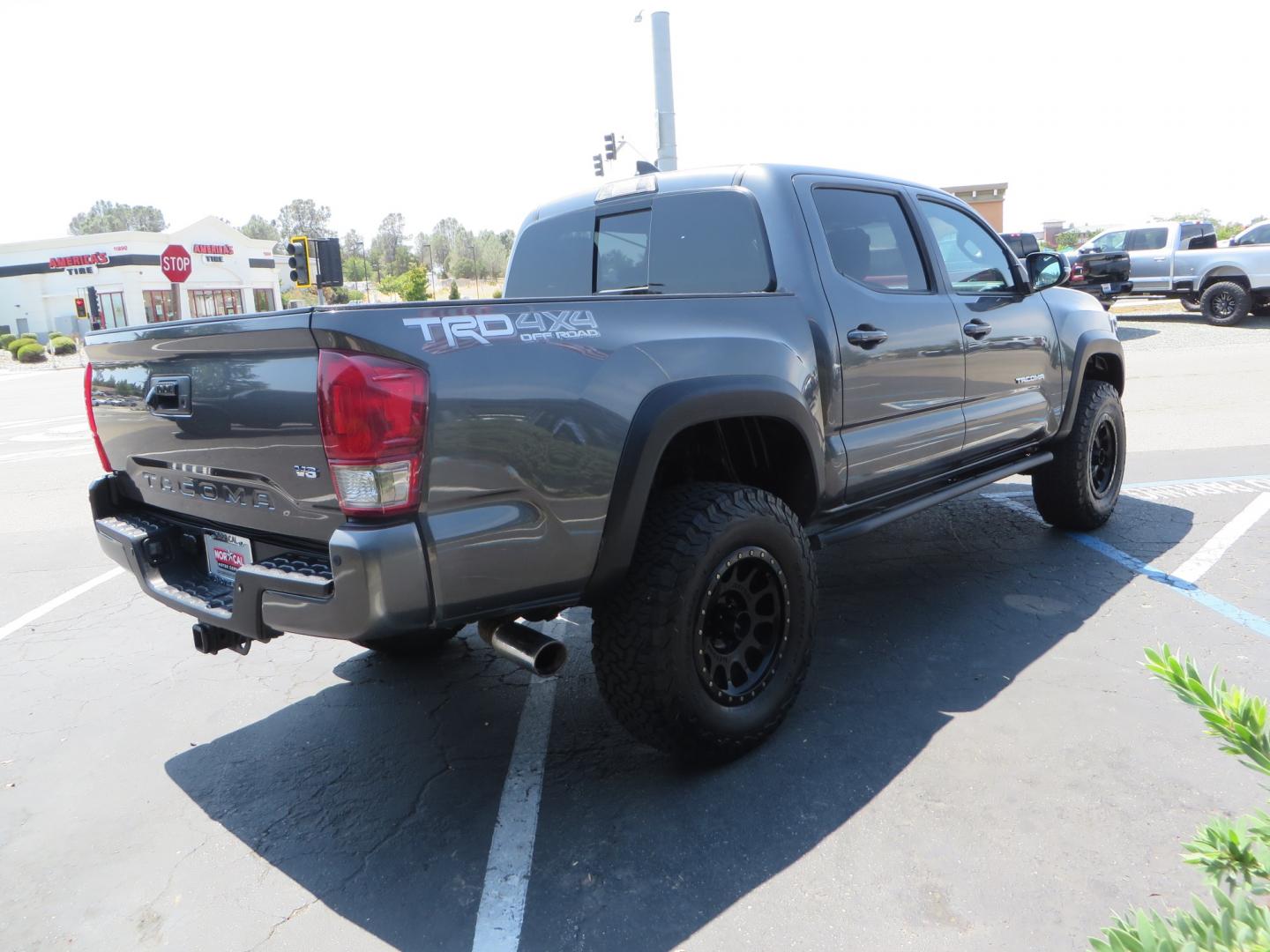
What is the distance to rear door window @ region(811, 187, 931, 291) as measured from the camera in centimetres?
381

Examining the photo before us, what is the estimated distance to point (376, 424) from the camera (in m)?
2.33

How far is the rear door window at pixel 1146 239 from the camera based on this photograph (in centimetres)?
1890

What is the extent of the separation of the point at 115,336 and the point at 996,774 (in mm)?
3229

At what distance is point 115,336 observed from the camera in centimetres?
314

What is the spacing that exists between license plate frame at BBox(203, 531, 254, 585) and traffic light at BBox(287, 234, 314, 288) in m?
19.0

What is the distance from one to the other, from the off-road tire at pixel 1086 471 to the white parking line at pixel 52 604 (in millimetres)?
5599

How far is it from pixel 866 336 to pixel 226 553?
96.2 inches

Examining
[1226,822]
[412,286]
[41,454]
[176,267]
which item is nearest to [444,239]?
[412,286]

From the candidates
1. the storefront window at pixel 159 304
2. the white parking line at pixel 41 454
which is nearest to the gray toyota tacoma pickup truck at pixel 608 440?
the white parking line at pixel 41 454

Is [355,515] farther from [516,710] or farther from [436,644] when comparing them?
[436,644]

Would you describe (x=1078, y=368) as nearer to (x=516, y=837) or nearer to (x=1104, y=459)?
(x=1104, y=459)

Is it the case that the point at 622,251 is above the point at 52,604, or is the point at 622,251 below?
above

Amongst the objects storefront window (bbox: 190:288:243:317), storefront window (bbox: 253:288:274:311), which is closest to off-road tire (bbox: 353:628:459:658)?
storefront window (bbox: 190:288:243:317)

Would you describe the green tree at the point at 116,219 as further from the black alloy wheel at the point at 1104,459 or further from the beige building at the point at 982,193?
the black alloy wheel at the point at 1104,459
